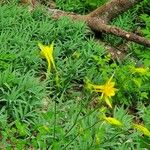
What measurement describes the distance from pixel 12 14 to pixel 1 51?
1.36m

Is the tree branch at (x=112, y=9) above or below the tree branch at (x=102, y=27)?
above

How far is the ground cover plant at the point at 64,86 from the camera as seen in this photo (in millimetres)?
4031

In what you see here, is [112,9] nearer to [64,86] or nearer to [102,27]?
[102,27]

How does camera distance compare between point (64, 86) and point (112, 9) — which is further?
point (112, 9)

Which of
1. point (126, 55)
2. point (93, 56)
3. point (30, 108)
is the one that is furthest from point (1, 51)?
point (126, 55)

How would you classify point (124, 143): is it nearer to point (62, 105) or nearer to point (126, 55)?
point (62, 105)

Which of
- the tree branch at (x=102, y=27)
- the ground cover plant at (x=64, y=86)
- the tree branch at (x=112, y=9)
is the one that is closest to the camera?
the ground cover plant at (x=64, y=86)

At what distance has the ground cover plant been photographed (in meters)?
4.03

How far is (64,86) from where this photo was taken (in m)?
5.25

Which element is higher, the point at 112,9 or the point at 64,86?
the point at 112,9

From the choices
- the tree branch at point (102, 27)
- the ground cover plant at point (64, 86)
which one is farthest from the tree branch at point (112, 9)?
the ground cover plant at point (64, 86)

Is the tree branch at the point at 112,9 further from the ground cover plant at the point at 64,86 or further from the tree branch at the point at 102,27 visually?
the ground cover plant at the point at 64,86

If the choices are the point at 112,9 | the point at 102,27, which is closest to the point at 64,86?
the point at 102,27

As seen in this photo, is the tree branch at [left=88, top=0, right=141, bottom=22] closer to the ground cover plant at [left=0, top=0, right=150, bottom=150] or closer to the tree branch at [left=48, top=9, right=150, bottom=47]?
the tree branch at [left=48, top=9, right=150, bottom=47]
